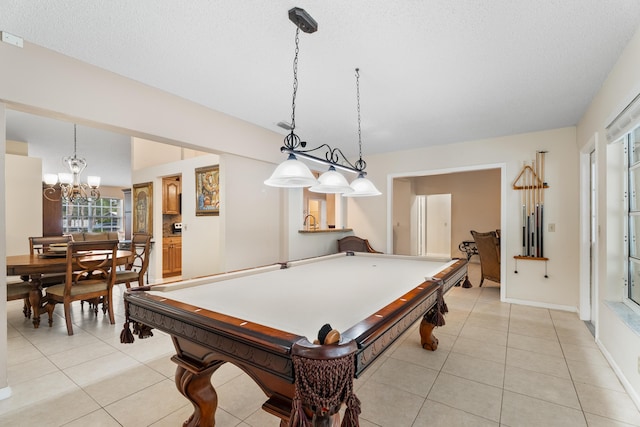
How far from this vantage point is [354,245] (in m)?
Answer: 5.34

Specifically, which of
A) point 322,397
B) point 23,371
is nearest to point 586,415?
point 322,397

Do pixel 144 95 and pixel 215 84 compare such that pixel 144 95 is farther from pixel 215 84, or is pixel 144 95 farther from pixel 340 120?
pixel 340 120

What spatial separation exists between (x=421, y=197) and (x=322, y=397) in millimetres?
7909

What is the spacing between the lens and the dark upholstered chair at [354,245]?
5.27m

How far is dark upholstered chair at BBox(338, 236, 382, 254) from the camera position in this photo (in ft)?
17.3

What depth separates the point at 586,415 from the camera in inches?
70.4

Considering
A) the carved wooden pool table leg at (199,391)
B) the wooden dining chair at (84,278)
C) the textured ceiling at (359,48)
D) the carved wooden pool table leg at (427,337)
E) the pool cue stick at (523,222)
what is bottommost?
the carved wooden pool table leg at (427,337)

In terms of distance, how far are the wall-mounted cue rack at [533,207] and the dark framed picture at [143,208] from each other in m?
6.48

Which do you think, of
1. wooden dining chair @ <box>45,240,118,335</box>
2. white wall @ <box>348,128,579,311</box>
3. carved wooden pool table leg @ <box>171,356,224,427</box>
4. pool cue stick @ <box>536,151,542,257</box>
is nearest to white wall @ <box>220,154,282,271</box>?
wooden dining chair @ <box>45,240,118,335</box>

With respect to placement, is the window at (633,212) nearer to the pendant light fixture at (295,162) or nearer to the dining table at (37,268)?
the pendant light fixture at (295,162)

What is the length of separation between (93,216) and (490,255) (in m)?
12.8

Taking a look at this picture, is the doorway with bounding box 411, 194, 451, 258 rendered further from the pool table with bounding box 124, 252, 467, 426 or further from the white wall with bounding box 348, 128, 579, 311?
the pool table with bounding box 124, 252, 467, 426

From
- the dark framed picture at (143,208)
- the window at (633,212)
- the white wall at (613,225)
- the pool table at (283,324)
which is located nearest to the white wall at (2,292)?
the pool table at (283,324)

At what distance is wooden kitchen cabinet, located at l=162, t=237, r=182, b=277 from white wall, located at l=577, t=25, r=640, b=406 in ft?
20.8
